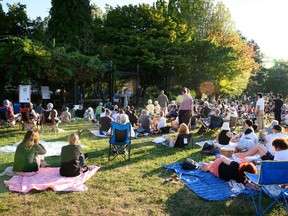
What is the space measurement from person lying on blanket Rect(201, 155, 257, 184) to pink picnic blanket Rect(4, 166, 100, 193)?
2.73m

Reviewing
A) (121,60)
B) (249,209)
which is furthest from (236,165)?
(121,60)

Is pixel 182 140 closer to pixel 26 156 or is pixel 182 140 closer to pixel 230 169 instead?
pixel 230 169

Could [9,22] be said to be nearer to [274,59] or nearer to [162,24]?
[162,24]

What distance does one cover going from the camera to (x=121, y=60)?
23.2 metres

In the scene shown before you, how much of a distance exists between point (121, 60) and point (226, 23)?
14.7m

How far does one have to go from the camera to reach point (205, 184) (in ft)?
19.2

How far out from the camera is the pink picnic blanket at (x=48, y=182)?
545 centimetres

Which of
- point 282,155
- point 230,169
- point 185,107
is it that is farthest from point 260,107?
point 282,155

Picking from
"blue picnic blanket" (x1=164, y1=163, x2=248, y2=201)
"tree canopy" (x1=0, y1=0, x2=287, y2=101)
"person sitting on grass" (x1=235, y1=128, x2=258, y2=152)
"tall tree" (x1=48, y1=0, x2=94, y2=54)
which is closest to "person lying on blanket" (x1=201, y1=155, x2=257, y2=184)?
"blue picnic blanket" (x1=164, y1=163, x2=248, y2=201)

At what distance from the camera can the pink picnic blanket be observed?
5.45 m

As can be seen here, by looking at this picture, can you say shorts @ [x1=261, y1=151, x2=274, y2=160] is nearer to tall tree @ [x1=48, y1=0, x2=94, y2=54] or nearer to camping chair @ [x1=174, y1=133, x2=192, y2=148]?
camping chair @ [x1=174, y1=133, x2=192, y2=148]

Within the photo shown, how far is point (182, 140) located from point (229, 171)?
10.5 feet

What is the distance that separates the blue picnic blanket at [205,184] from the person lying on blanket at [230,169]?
136 mm

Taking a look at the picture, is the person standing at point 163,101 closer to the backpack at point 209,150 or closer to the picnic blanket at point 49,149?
the backpack at point 209,150
